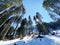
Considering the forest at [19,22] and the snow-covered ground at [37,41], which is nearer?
the snow-covered ground at [37,41]

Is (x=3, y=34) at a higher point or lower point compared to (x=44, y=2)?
lower

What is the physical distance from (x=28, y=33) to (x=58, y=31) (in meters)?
1.20

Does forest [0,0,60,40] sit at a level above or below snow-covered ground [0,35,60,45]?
above

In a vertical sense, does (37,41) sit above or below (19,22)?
below

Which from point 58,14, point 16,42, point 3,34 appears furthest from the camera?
point 58,14

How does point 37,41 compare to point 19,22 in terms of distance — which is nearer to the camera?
point 37,41

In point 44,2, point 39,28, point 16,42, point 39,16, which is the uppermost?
point 44,2

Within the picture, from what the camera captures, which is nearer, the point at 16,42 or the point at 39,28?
the point at 16,42

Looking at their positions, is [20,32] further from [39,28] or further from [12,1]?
[12,1]

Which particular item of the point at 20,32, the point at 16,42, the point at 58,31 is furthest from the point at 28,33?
the point at 58,31

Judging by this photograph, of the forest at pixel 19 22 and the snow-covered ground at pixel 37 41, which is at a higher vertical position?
the forest at pixel 19 22

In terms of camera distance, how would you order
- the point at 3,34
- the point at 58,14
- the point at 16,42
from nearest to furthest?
1. the point at 16,42
2. the point at 3,34
3. the point at 58,14

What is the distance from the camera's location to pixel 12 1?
6.86m

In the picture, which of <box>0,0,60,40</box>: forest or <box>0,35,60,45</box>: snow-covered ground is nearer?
<box>0,35,60,45</box>: snow-covered ground
